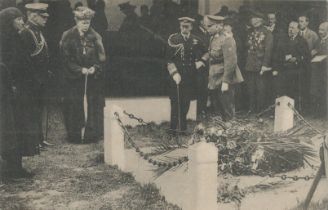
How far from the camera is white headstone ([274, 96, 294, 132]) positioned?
5.84m

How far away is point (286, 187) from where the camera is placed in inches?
201

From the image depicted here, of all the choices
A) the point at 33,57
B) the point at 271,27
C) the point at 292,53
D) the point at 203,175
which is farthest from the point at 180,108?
the point at 33,57

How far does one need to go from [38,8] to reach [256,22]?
2489 mm

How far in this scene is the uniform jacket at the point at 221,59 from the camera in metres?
5.55

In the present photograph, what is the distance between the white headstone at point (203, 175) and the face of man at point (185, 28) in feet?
5.03

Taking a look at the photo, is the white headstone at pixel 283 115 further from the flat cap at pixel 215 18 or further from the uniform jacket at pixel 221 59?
the flat cap at pixel 215 18

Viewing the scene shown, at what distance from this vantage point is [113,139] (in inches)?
197

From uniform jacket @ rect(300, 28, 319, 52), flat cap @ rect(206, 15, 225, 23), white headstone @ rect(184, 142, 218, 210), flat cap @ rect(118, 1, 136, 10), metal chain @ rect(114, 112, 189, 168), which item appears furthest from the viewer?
uniform jacket @ rect(300, 28, 319, 52)

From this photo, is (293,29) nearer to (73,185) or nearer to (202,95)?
(202,95)

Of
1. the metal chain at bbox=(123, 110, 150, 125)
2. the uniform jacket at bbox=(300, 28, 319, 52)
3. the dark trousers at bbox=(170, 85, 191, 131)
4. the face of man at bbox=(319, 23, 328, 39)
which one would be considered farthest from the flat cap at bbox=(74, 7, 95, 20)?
the face of man at bbox=(319, 23, 328, 39)

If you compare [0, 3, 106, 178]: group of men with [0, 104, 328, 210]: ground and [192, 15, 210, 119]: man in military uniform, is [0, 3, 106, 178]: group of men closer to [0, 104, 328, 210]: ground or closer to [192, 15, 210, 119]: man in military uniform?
[0, 104, 328, 210]: ground

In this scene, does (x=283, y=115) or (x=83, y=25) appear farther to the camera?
(x=283, y=115)

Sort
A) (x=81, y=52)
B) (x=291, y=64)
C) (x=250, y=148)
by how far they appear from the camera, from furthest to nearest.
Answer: (x=291, y=64) → (x=250, y=148) → (x=81, y=52)

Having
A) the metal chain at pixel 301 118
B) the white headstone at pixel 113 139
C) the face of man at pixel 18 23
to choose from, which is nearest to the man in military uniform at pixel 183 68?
the white headstone at pixel 113 139
